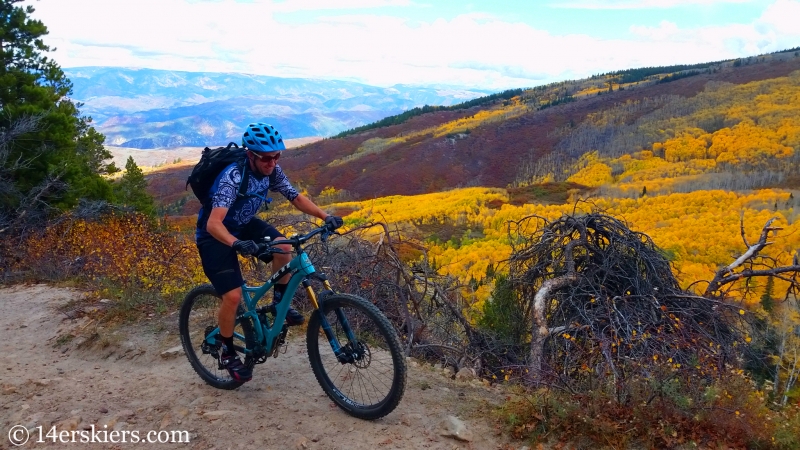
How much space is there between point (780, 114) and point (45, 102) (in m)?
95.3

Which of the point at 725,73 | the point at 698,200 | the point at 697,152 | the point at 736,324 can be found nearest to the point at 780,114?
the point at 697,152

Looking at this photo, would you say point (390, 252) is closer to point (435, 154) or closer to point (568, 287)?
point (568, 287)

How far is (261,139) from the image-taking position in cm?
409

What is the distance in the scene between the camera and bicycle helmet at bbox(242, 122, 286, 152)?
4078 millimetres

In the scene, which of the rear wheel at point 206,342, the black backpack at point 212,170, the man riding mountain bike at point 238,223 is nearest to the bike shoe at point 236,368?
the man riding mountain bike at point 238,223

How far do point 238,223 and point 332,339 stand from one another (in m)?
1.32


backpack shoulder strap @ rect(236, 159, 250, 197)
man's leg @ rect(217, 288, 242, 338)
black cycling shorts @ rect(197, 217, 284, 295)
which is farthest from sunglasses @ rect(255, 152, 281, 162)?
man's leg @ rect(217, 288, 242, 338)

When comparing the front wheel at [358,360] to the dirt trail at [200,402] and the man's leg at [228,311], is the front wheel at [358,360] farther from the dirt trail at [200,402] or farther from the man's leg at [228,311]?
the man's leg at [228,311]

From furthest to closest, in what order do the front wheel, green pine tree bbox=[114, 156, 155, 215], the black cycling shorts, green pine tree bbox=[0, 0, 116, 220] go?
Result: green pine tree bbox=[114, 156, 155, 215] < green pine tree bbox=[0, 0, 116, 220] < the black cycling shorts < the front wheel

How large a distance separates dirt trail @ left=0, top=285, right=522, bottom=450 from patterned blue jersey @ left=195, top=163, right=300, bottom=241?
1.61 metres

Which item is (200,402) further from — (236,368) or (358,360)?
(358,360)

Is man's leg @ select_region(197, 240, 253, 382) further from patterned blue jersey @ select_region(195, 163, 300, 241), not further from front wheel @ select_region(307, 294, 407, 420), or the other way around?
front wheel @ select_region(307, 294, 407, 420)

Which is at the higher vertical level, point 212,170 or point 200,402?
point 212,170

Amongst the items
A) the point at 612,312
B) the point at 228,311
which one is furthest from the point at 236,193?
the point at 612,312
